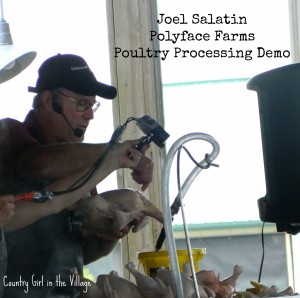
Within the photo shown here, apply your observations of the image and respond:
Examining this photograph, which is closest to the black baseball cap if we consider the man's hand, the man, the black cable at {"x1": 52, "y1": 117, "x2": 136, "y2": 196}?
the man

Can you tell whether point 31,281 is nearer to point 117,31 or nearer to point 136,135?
point 136,135

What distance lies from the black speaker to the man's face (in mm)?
474

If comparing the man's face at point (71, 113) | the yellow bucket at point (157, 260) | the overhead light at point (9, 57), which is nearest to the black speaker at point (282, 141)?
the yellow bucket at point (157, 260)

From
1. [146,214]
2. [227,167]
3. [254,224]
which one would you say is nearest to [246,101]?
[227,167]

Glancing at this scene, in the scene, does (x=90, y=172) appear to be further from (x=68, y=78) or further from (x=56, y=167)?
(x=68, y=78)

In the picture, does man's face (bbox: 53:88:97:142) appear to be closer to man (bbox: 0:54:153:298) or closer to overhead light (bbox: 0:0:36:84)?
man (bbox: 0:54:153:298)

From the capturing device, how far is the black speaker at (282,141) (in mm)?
1960

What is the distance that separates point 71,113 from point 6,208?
380 millimetres

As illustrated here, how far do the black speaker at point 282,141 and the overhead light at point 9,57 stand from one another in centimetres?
60

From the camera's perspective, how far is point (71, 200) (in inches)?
63.3

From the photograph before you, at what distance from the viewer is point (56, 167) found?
168 cm

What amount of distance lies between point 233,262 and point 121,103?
0.76 m

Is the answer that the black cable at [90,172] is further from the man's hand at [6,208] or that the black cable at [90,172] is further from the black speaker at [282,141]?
the black speaker at [282,141]

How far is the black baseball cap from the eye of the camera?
1.83m
